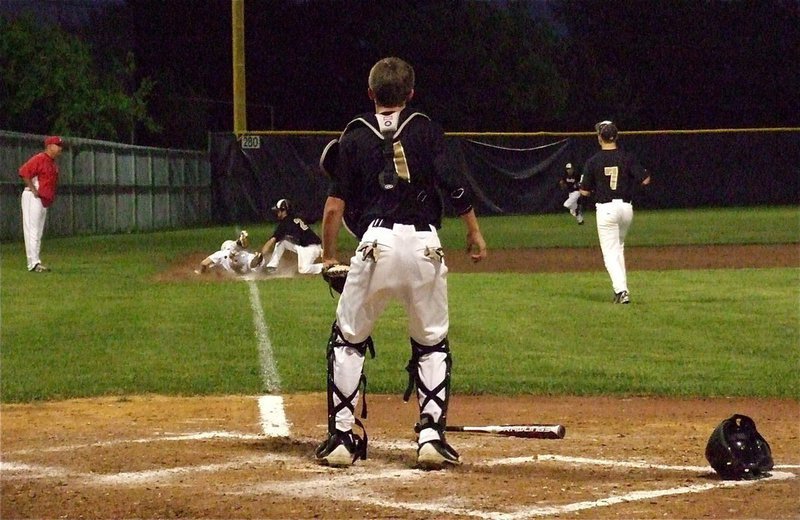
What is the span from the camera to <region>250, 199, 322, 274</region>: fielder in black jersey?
17.3 m

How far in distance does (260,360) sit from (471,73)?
161 feet

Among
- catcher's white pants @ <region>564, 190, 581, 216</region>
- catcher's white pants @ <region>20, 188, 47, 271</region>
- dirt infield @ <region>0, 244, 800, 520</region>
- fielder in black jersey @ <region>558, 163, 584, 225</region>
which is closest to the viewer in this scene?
dirt infield @ <region>0, 244, 800, 520</region>

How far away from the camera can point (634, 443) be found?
23.7 ft

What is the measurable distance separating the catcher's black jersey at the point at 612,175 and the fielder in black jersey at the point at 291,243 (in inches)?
174

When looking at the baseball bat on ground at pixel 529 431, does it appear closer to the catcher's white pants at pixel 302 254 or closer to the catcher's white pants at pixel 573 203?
the catcher's white pants at pixel 302 254

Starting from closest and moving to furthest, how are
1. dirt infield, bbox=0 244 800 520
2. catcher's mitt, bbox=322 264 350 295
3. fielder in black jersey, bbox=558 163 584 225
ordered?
dirt infield, bbox=0 244 800 520, catcher's mitt, bbox=322 264 350 295, fielder in black jersey, bbox=558 163 584 225

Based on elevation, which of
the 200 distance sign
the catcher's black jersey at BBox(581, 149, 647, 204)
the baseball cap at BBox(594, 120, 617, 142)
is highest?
the 200 distance sign

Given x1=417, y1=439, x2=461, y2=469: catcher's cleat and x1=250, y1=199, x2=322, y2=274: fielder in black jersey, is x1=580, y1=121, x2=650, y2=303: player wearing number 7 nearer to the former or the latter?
x1=250, y1=199, x2=322, y2=274: fielder in black jersey

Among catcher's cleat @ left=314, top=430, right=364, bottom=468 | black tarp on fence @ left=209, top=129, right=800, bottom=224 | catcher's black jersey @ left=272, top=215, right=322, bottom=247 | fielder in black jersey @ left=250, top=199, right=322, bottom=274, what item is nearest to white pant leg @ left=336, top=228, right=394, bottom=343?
catcher's cleat @ left=314, top=430, right=364, bottom=468

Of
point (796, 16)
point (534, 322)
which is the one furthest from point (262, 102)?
point (534, 322)

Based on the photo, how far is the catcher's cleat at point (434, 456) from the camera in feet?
20.7

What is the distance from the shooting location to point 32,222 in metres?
18.2

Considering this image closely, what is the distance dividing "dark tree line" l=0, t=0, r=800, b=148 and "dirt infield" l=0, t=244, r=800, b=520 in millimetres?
47185

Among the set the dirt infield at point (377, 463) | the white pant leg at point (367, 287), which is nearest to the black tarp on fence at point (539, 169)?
the dirt infield at point (377, 463)
